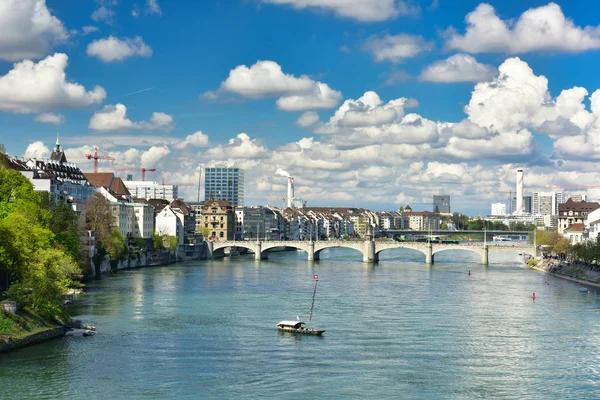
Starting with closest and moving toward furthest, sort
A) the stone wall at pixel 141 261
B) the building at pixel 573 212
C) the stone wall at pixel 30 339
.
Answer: the stone wall at pixel 30 339, the stone wall at pixel 141 261, the building at pixel 573 212

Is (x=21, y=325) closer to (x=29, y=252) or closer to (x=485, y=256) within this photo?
(x=29, y=252)

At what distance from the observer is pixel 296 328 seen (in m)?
50.6

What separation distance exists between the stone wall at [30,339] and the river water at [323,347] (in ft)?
1.67

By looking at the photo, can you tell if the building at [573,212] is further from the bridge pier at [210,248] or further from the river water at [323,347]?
the river water at [323,347]

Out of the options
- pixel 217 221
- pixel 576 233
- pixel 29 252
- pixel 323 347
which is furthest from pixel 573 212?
pixel 29 252

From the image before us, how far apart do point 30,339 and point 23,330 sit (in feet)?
2.23

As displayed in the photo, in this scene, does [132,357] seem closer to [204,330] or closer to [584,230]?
[204,330]

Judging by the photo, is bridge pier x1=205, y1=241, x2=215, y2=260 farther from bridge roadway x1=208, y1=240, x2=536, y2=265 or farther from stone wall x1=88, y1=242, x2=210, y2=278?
stone wall x1=88, y1=242, x2=210, y2=278

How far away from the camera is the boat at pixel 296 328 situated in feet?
165

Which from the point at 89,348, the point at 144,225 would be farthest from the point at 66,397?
the point at 144,225

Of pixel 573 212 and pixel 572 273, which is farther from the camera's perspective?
pixel 573 212

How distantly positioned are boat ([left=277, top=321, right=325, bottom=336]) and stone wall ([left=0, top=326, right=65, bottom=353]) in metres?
12.4

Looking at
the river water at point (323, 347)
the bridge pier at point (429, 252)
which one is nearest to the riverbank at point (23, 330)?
the river water at point (323, 347)

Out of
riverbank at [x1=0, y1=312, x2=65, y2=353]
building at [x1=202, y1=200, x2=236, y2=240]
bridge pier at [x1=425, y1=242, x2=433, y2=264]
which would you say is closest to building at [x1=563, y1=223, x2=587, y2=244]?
bridge pier at [x1=425, y1=242, x2=433, y2=264]
